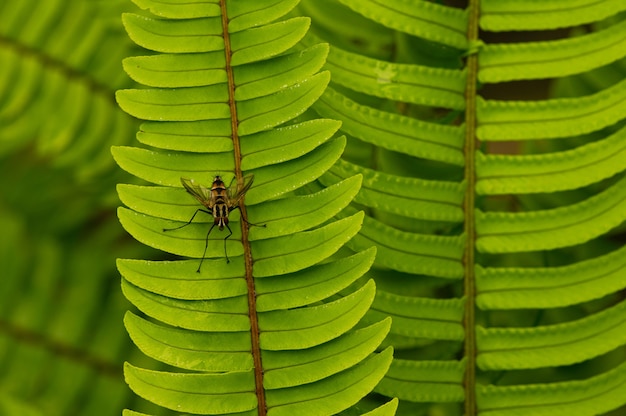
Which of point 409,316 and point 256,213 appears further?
point 409,316

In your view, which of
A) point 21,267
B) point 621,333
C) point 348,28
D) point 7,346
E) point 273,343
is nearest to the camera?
point 273,343

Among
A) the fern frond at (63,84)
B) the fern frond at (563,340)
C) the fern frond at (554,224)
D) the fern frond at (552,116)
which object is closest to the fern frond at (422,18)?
the fern frond at (552,116)

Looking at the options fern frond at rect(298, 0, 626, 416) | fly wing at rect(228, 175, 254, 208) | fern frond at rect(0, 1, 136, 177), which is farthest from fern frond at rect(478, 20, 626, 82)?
fern frond at rect(0, 1, 136, 177)

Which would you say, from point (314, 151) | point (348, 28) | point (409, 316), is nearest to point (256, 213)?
point (314, 151)

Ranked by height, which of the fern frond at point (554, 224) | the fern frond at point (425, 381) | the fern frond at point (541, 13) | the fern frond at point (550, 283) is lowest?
the fern frond at point (425, 381)

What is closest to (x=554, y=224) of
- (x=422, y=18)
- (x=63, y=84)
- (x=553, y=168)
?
(x=553, y=168)

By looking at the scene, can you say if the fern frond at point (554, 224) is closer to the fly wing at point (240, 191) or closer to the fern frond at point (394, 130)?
the fern frond at point (394, 130)

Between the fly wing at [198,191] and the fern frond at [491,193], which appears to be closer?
the fly wing at [198,191]

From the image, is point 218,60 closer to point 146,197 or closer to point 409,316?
point 146,197
